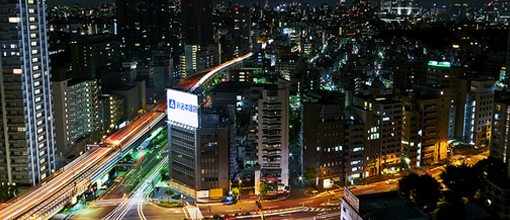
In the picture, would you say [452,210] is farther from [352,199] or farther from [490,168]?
[490,168]

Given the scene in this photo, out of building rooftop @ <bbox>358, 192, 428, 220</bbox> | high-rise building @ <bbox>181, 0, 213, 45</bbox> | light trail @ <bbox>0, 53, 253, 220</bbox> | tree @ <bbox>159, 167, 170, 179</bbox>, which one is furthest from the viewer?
high-rise building @ <bbox>181, 0, 213, 45</bbox>

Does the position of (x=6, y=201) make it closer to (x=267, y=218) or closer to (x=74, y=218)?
(x=74, y=218)

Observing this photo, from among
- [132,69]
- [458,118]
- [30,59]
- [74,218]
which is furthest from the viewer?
[132,69]

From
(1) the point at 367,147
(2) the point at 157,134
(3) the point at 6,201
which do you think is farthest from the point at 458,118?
(3) the point at 6,201

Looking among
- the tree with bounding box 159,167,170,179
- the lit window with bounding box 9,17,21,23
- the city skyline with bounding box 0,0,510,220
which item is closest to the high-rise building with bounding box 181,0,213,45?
the city skyline with bounding box 0,0,510,220

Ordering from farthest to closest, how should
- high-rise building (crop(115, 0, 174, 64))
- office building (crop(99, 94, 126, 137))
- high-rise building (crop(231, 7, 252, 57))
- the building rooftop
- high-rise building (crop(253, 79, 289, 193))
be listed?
high-rise building (crop(231, 7, 252, 57)) → high-rise building (crop(115, 0, 174, 64)) → office building (crop(99, 94, 126, 137)) → high-rise building (crop(253, 79, 289, 193)) → the building rooftop

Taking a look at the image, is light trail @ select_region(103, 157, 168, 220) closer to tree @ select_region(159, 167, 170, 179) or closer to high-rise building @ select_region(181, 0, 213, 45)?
tree @ select_region(159, 167, 170, 179)

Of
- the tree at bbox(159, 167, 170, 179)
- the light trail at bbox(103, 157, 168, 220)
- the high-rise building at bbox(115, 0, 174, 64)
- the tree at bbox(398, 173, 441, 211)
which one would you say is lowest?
the light trail at bbox(103, 157, 168, 220)
